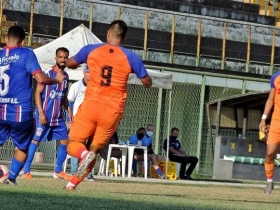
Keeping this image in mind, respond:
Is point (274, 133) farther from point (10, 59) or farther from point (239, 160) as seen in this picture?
point (239, 160)

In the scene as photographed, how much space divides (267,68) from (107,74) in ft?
68.3

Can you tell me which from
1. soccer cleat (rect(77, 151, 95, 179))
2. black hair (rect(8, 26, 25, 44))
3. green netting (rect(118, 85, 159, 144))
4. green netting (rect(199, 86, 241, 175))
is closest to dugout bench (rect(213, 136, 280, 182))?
green netting (rect(199, 86, 241, 175))

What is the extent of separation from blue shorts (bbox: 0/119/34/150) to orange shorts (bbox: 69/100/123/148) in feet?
2.38

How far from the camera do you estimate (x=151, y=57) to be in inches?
1146

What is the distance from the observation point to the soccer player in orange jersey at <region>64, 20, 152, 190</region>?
10.8m

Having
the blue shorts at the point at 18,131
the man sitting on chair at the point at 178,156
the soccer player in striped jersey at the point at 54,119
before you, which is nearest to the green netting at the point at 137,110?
the man sitting on chair at the point at 178,156

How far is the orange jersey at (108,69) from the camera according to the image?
35.4 feet

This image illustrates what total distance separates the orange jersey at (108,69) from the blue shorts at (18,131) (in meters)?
0.99

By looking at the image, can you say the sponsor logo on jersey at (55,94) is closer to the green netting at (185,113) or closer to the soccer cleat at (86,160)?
the soccer cleat at (86,160)

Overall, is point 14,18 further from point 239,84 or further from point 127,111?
point 239,84

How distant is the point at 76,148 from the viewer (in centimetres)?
1081

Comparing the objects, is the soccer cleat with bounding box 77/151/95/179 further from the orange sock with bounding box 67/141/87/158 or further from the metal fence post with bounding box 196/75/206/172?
the metal fence post with bounding box 196/75/206/172

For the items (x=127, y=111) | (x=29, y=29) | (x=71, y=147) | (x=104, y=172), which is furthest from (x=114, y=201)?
(x=29, y=29)

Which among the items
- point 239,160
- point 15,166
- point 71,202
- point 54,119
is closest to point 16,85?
point 15,166
